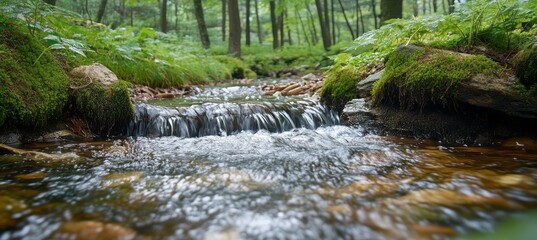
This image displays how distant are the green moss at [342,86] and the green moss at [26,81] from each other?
3507 mm

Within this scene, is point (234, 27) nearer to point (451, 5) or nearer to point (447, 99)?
point (451, 5)

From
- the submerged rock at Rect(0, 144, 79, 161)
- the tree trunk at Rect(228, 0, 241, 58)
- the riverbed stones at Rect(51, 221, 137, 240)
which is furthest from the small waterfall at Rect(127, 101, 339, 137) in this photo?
the tree trunk at Rect(228, 0, 241, 58)

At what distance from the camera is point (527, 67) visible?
2775 millimetres

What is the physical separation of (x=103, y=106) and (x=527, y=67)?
4.31 metres

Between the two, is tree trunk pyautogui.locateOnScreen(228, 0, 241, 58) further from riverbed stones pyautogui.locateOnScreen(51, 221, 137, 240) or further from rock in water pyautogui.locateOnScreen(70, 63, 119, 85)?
riverbed stones pyautogui.locateOnScreen(51, 221, 137, 240)

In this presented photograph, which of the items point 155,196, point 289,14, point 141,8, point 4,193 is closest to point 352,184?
point 155,196

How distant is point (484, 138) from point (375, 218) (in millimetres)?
2316

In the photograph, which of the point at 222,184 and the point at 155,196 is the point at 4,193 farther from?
the point at 222,184

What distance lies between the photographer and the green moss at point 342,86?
15.2 feet

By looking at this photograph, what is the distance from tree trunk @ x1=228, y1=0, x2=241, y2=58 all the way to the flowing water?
10.2 m

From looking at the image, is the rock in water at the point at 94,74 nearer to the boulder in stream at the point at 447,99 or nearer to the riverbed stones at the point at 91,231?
the riverbed stones at the point at 91,231

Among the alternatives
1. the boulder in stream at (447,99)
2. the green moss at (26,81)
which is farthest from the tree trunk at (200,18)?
the boulder in stream at (447,99)

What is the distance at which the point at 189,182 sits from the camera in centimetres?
197

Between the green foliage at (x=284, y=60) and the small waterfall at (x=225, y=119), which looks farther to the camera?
the green foliage at (x=284, y=60)
